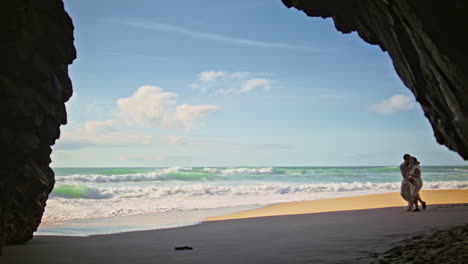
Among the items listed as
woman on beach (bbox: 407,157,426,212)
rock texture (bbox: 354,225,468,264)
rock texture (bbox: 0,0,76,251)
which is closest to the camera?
rock texture (bbox: 354,225,468,264)

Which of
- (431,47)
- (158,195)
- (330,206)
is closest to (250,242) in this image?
(431,47)

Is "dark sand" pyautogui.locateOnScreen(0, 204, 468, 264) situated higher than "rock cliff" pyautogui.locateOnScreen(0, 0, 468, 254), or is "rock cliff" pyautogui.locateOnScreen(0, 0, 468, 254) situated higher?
"rock cliff" pyautogui.locateOnScreen(0, 0, 468, 254)

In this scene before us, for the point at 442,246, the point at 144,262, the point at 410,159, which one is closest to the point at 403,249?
the point at 442,246

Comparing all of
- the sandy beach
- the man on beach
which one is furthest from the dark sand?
the man on beach

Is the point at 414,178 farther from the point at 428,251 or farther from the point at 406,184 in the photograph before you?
the point at 428,251

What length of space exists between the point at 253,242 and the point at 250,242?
6 centimetres

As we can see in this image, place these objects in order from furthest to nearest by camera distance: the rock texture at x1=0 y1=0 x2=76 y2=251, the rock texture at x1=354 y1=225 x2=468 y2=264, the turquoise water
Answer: the turquoise water < the rock texture at x1=0 y1=0 x2=76 y2=251 < the rock texture at x1=354 y1=225 x2=468 y2=264

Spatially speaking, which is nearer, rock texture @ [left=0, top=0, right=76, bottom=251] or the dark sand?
the dark sand

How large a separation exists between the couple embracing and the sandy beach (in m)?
0.69

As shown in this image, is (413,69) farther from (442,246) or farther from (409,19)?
(442,246)

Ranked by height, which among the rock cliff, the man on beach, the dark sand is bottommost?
the dark sand

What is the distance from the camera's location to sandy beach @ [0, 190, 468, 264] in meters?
6.95

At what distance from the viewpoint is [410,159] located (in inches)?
500

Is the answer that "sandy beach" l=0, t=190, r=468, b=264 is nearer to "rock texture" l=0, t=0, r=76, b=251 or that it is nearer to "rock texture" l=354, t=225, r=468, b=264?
"rock texture" l=354, t=225, r=468, b=264
